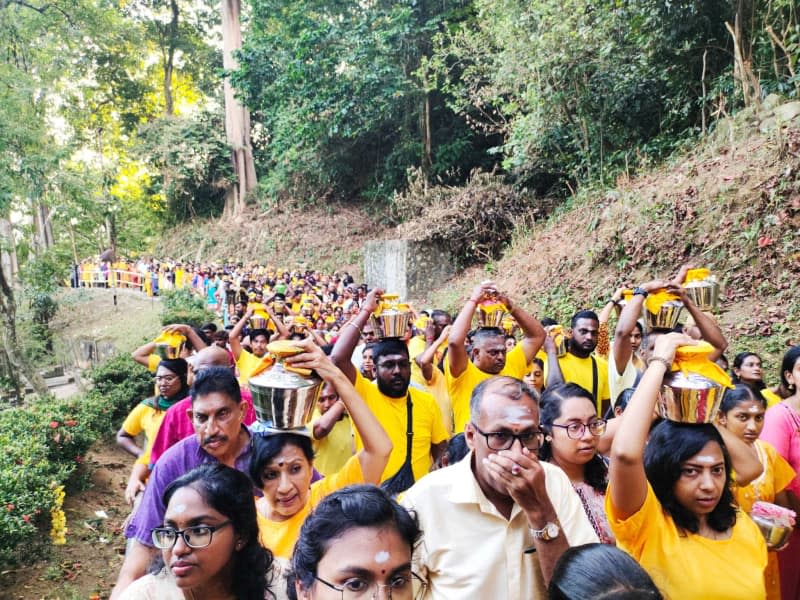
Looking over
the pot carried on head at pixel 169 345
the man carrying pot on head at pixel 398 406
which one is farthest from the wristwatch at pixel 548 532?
the pot carried on head at pixel 169 345

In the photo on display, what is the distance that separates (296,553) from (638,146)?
39.6 ft

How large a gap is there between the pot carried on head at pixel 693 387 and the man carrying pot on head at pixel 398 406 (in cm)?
174

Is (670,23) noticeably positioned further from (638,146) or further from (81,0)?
(81,0)

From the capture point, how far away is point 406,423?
11.6 feet

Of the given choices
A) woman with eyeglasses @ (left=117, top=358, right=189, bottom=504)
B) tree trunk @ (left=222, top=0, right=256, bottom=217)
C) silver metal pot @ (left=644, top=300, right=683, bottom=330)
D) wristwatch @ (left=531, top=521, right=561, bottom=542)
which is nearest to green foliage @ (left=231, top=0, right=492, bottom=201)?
tree trunk @ (left=222, top=0, right=256, bottom=217)

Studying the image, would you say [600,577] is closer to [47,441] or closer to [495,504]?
[495,504]

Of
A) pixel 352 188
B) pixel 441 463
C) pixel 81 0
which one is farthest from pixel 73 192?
pixel 352 188

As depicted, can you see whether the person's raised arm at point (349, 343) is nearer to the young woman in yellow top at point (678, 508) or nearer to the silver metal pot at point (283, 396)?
the silver metal pot at point (283, 396)

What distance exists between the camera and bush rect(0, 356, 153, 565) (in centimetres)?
473

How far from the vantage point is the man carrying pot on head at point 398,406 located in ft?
11.2

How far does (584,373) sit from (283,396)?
10.7ft

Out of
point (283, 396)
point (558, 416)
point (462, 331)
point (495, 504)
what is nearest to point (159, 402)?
point (462, 331)

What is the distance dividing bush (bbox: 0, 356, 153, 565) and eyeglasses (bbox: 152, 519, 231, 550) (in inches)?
140

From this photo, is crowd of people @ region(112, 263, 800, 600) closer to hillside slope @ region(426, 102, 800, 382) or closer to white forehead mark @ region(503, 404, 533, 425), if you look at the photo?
white forehead mark @ region(503, 404, 533, 425)
